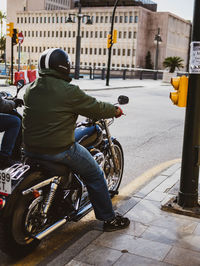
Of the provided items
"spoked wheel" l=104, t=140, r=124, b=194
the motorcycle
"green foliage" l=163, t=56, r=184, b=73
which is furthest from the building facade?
the motorcycle

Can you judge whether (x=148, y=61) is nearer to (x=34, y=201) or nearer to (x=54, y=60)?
(x=54, y=60)

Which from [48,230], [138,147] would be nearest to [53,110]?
[48,230]

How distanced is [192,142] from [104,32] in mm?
106935

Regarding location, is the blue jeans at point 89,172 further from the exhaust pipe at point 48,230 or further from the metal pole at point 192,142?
the metal pole at point 192,142

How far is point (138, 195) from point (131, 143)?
3.49 metres

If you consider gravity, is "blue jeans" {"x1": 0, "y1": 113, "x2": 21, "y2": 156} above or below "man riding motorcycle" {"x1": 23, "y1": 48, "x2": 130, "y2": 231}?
below

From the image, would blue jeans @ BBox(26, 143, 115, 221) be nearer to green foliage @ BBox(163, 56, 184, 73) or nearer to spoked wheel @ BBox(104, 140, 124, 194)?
spoked wheel @ BBox(104, 140, 124, 194)

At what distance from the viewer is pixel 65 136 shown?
10.6 ft

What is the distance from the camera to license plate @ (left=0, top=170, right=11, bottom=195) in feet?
9.89

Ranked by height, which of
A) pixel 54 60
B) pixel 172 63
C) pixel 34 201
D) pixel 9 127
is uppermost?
pixel 54 60

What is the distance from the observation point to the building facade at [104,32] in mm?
101875

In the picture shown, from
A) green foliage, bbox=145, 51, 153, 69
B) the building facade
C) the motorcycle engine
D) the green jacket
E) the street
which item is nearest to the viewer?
the green jacket

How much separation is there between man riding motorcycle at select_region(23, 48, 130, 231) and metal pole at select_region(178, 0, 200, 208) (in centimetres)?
111

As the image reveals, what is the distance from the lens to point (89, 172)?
11.4 feet
